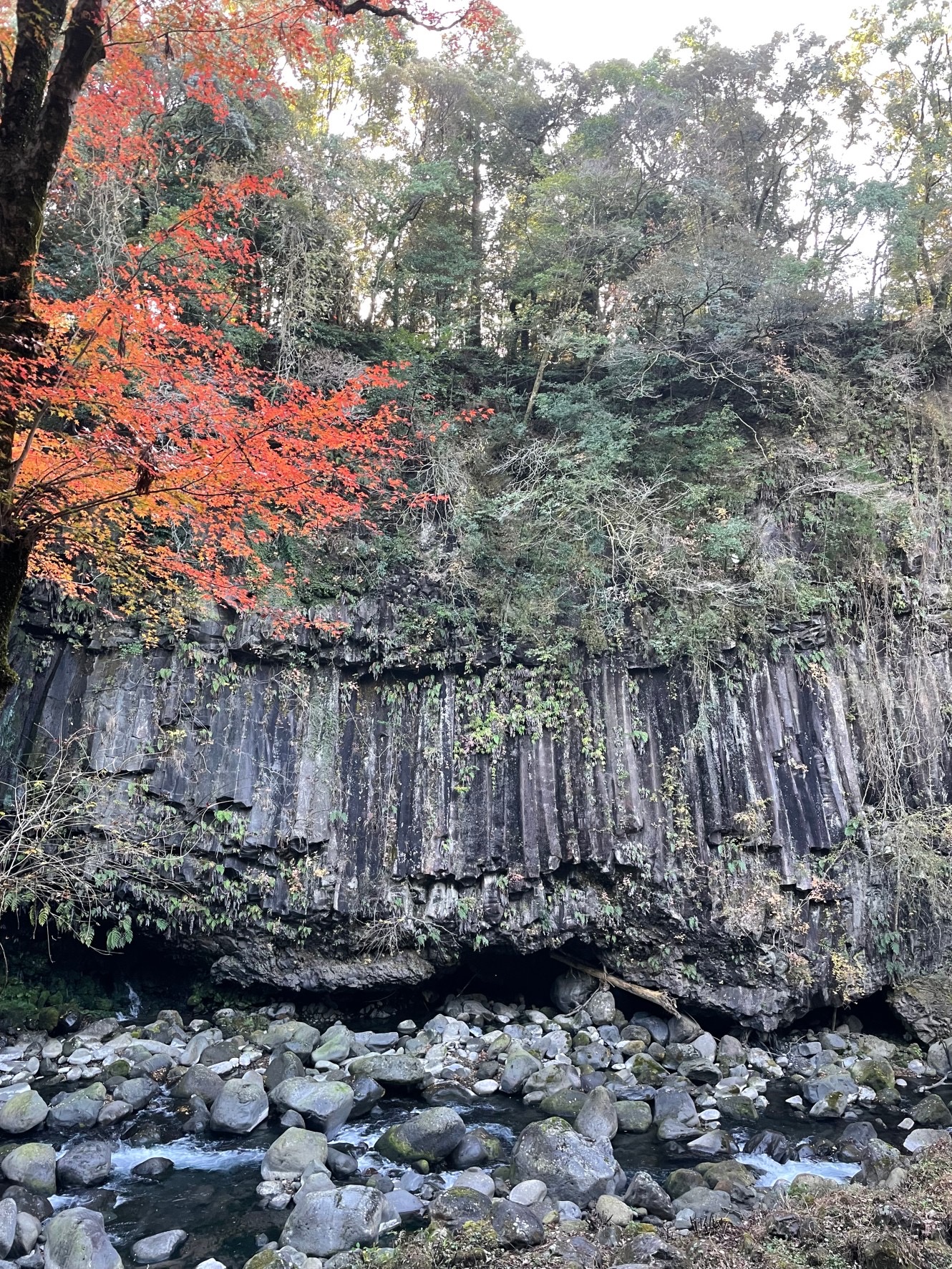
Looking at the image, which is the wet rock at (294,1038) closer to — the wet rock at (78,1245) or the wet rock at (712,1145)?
the wet rock at (78,1245)

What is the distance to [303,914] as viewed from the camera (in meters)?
9.78

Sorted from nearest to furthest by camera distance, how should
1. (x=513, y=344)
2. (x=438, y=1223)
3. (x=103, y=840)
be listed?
1. (x=438, y=1223)
2. (x=103, y=840)
3. (x=513, y=344)

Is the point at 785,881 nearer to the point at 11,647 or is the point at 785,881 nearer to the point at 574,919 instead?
the point at 574,919

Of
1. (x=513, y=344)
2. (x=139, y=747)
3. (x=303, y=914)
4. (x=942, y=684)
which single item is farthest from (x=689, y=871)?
(x=513, y=344)

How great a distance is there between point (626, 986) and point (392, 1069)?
3420mm

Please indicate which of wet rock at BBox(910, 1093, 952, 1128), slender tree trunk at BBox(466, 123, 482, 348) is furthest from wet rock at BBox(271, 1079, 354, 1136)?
slender tree trunk at BBox(466, 123, 482, 348)

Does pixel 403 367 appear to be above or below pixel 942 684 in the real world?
above

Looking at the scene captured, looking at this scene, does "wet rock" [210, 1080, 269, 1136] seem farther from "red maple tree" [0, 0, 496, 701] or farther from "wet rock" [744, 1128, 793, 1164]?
"red maple tree" [0, 0, 496, 701]

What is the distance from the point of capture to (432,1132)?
6.86m

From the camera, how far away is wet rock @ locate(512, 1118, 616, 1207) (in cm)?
611

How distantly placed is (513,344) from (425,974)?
11.3 m

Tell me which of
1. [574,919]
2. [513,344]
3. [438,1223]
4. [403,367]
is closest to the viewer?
[438,1223]

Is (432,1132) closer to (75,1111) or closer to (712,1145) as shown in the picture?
(712,1145)

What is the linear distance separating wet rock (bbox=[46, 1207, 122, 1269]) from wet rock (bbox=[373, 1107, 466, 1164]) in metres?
2.43
